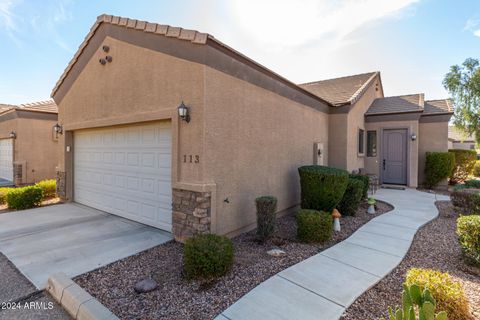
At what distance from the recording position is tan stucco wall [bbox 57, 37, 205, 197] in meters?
4.82

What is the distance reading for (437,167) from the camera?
37.9 feet

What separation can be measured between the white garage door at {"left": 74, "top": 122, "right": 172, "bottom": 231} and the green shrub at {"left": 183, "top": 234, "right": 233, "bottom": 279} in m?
2.26

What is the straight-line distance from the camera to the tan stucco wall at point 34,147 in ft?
39.2

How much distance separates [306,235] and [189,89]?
3941mm

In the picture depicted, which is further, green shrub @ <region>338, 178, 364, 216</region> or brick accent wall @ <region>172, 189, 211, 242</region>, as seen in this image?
green shrub @ <region>338, 178, 364, 216</region>

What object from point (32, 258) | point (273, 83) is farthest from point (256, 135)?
point (32, 258)

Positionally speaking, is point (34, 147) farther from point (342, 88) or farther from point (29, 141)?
point (342, 88)

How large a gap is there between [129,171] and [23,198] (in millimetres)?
4461

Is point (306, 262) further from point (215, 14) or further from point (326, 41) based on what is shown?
point (326, 41)

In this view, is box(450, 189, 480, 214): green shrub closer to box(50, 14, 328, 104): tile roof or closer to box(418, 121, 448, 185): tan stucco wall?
box(418, 121, 448, 185): tan stucco wall

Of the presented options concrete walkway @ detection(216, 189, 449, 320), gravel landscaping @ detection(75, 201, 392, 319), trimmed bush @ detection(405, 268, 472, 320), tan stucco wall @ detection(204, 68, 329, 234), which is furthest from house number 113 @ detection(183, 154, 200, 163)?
trimmed bush @ detection(405, 268, 472, 320)

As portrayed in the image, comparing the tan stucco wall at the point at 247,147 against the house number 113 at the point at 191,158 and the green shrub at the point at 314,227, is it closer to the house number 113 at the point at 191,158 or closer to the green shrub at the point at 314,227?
the house number 113 at the point at 191,158

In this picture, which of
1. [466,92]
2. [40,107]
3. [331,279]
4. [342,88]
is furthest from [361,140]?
[40,107]

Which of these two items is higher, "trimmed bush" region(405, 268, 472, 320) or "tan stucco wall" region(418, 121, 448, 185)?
"tan stucco wall" region(418, 121, 448, 185)
